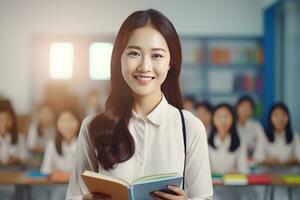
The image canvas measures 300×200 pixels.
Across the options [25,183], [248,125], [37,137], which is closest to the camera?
[25,183]

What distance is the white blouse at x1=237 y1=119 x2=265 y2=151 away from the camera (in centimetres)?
352

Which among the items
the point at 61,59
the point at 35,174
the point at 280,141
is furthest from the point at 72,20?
the point at 280,141

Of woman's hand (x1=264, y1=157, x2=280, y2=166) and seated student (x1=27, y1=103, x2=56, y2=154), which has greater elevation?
seated student (x1=27, y1=103, x2=56, y2=154)

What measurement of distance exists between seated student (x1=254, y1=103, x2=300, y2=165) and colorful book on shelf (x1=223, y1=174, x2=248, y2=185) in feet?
0.99

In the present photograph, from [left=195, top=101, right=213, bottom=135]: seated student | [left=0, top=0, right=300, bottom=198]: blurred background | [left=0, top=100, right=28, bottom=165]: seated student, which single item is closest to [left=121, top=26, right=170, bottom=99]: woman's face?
[left=0, top=0, right=300, bottom=198]: blurred background

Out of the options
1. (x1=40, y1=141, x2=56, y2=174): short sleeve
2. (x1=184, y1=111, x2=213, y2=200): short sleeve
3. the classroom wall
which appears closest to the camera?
(x1=184, y1=111, x2=213, y2=200): short sleeve

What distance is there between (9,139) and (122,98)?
1550 millimetres

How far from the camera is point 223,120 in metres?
3.35

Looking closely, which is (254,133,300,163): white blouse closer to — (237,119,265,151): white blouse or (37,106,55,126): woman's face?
(237,119,265,151): white blouse

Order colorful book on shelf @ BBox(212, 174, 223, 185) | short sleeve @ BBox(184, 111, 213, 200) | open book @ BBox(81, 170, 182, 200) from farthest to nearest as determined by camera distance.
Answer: colorful book on shelf @ BBox(212, 174, 223, 185), short sleeve @ BBox(184, 111, 213, 200), open book @ BBox(81, 170, 182, 200)

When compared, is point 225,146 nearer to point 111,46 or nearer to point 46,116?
point 111,46

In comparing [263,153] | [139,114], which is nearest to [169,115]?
[139,114]

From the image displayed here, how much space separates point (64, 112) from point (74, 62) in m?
0.36

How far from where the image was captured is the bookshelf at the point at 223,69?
3.40m
